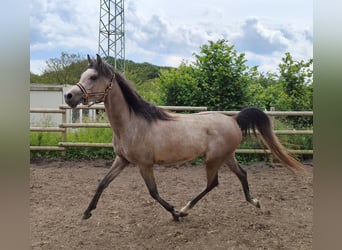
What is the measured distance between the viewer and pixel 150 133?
2.57 m

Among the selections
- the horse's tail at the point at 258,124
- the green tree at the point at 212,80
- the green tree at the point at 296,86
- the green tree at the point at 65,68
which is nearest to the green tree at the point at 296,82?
the green tree at the point at 296,86

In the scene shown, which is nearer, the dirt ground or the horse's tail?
the dirt ground

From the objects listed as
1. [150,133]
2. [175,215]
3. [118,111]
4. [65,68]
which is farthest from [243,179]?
[65,68]

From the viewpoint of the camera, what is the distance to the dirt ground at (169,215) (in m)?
2.41

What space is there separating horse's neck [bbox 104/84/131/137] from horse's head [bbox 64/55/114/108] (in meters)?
0.10

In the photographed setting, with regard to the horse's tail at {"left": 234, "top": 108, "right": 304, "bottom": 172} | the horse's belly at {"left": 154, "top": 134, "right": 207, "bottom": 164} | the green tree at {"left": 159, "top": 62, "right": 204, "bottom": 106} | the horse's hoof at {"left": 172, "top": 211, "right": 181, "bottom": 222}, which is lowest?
the horse's hoof at {"left": 172, "top": 211, "right": 181, "bottom": 222}

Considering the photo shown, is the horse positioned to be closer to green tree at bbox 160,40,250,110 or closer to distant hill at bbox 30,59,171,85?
green tree at bbox 160,40,250,110

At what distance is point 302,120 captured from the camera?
211 inches

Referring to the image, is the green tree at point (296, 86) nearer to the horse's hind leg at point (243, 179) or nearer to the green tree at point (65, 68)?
the horse's hind leg at point (243, 179)

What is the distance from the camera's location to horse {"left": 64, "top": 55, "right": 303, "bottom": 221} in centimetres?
239

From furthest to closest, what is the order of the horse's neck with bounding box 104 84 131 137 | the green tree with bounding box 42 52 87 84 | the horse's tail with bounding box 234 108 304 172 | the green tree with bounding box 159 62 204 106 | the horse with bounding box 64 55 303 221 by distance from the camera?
the green tree with bounding box 42 52 87 84
the green tree with bounding box 159 62 204 106
the horse's tail with bounding box 234 108 304 172
the horse's neck with bounding box 104 84 131 137
the horse with bounding box 64 55 303 221

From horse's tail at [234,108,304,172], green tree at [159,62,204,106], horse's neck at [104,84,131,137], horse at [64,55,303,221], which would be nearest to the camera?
horse at [64,55,303,221]

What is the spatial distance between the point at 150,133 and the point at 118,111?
12.2 inches

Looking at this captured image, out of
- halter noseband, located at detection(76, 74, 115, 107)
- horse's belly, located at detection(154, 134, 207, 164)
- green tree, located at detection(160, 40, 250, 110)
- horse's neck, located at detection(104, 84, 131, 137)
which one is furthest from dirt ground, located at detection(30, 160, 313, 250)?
green tree, located at detection(160, 40, 250, 110)
